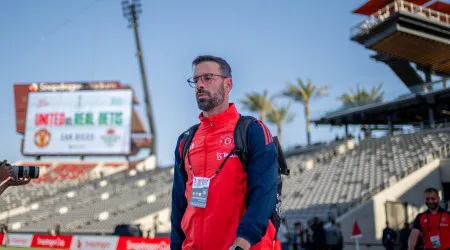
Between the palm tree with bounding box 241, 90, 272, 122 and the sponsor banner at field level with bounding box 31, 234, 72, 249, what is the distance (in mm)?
44305

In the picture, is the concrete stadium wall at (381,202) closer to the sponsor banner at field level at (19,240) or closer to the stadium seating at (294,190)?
the stadium seating at (294,190)

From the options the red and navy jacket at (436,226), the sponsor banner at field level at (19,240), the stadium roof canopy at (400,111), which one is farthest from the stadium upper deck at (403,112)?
the red and navy jacket at (436,226)

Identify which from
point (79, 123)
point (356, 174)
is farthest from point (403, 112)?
point (79, 123)

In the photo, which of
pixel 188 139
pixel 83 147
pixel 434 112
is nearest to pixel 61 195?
pixel 83 147

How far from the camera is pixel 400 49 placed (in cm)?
4241

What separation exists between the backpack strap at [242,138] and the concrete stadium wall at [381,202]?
19.3 m

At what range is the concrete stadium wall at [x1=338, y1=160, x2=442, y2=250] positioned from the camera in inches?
885

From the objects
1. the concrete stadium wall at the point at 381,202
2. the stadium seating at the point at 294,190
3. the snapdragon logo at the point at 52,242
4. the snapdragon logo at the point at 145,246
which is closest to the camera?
the snapdragon logo at the point at 145,246

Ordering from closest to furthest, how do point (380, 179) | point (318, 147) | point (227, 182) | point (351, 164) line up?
1. point (227, 182)
2. point (380, 179)
3. point (351, 164)
4. point (318, 147)

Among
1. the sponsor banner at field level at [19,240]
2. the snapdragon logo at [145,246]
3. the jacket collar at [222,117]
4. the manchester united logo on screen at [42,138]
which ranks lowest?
the sponsor banner at field level at [19,240]

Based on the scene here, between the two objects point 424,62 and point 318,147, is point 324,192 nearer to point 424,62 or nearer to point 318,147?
point 318,147

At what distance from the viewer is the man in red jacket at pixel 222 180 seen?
9.28 feet

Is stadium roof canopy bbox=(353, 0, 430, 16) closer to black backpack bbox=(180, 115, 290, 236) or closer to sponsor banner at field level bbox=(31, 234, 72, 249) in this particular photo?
sponsor banner at field level bbox=(31, 234, 72, 249)

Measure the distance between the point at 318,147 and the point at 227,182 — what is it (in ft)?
143
